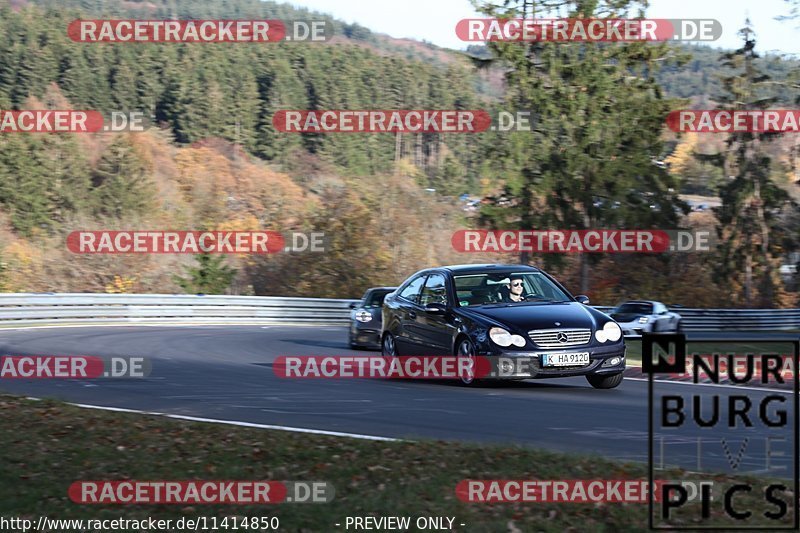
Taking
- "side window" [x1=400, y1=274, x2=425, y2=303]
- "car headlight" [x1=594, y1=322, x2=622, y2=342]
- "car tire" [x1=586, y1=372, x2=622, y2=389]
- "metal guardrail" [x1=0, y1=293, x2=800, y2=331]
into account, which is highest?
"side window" [x1=400, y1=274, x2=425, y2=303]

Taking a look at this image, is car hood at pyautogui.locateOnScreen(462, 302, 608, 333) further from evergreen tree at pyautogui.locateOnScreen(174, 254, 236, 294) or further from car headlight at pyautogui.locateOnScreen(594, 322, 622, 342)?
evergreen tree at pyautogui.locateOnScreen(174, 254, 236, 294)

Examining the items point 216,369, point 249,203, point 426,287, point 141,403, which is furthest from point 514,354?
point 249,203

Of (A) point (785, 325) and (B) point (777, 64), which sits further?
(A) point (785, 325)

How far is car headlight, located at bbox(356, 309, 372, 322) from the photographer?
22812 millimetres

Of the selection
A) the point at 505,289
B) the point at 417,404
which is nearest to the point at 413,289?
the point at 505,289

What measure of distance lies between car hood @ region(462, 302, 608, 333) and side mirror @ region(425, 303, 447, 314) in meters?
0.39

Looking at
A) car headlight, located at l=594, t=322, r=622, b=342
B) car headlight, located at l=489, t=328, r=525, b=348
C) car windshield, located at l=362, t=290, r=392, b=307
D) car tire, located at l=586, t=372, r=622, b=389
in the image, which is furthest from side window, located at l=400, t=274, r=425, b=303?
car windshield, located at l=362, t=290, r=392, b=307

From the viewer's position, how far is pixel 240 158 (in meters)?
81.3

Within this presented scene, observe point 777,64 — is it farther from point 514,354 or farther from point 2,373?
point 2,373

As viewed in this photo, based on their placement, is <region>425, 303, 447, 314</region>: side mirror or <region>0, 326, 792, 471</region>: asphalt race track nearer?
<region>0, 326, 792, 471</region>: asphalt race track

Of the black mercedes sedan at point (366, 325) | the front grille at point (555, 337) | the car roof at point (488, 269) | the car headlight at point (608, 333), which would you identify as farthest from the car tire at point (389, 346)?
the black mercedes sedan at point (366, 325)

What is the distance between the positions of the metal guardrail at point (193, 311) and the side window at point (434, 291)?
16.7m

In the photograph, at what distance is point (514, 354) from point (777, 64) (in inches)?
719

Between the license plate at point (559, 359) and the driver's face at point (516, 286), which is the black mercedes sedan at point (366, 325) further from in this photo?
the license plate at point (559, 359)
